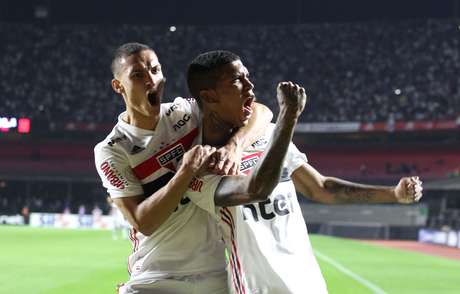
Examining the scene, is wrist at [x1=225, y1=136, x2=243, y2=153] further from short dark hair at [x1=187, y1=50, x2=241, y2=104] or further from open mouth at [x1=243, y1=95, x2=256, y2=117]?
short dark hair at [x1=187, y1=50, x2=241, y2=104]

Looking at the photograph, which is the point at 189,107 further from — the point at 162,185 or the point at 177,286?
the point at 177,286

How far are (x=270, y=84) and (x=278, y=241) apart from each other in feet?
156

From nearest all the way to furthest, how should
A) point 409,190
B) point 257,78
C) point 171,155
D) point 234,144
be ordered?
point 234,144
point 409,190
point 171,155
point 257,78

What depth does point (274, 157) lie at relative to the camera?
3486 mm

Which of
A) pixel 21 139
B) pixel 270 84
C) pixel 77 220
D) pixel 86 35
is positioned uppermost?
pixel 86 35

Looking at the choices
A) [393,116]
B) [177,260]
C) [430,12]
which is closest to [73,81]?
[393,116]

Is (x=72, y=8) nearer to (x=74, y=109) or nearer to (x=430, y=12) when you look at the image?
(x=74, y=109)

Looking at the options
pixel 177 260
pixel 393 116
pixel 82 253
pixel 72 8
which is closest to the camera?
pixel 177 260

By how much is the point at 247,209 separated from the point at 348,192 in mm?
921

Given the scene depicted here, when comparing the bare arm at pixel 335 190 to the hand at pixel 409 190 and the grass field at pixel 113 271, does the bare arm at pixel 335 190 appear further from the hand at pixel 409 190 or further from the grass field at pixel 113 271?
the grass field at pixel 113 271

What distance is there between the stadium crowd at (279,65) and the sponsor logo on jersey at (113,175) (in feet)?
146

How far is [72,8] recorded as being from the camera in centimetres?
5819

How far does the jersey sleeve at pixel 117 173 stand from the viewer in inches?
174

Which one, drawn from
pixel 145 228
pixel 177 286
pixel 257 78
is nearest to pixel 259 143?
pixel 145 228
